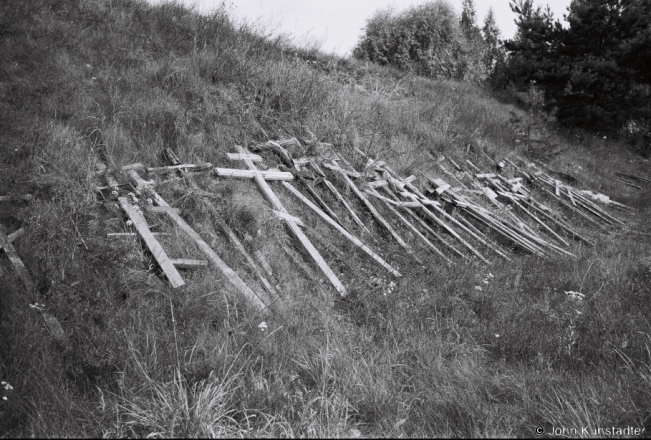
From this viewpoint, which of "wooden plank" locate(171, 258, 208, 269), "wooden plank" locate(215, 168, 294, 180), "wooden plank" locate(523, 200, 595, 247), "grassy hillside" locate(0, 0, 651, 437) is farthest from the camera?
"wooden plank" locate(523, 200, 595, 247)

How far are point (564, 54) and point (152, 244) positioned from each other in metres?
18.1

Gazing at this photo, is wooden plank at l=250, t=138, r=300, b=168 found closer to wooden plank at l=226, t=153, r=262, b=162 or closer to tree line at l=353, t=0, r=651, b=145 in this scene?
wooden plank at l=226, t=153, r=262, b=162

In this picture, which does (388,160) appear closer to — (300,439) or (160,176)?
(160,176)

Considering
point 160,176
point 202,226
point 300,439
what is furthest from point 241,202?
point 300,439

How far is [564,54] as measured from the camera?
16547mm

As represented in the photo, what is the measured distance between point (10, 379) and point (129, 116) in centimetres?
402

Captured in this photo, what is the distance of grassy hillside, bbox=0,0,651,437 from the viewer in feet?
8.43

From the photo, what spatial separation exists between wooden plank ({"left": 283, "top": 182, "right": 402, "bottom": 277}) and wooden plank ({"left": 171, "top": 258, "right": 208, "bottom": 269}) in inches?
74.1

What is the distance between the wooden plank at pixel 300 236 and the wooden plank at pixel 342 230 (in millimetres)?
386

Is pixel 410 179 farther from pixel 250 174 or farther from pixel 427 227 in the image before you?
pixel 250 174

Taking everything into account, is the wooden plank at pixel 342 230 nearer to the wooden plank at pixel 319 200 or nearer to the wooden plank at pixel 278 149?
the wooden plank at pixel 319 200

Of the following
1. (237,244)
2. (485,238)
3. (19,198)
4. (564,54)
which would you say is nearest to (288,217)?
(237,244)

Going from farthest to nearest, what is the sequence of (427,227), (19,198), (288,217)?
(427,227) < (288,217) < (19,198)

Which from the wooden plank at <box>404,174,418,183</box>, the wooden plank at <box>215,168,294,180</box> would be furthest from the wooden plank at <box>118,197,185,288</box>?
the wooden plank at <box>404,174,418,183</box>
